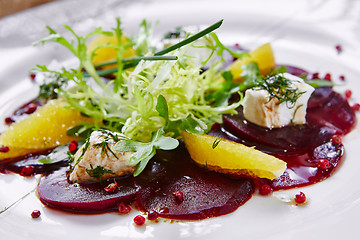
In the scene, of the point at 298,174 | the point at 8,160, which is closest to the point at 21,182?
the point at 8,160

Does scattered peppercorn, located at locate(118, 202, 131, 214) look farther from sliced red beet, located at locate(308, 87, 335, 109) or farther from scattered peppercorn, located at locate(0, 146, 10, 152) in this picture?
sliced red beet, located at locate(308, 87, 335, 109)

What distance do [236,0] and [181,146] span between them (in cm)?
323

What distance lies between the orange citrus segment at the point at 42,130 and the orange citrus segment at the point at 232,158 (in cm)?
114

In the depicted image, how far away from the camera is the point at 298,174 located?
3.05 metres

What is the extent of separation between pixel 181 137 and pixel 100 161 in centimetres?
74

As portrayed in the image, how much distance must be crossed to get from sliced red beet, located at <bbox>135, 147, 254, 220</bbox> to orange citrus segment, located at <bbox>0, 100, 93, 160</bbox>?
94 cm

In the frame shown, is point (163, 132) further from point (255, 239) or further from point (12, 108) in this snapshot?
point (12, 108)

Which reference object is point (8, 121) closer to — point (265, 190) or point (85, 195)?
point (85, 195)

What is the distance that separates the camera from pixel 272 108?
339 cm

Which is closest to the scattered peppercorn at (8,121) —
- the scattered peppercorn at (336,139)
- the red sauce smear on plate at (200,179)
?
the red sauce smear on plate at (200,179)

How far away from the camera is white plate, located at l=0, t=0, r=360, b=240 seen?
2.68 meters

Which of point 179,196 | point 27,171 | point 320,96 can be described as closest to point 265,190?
point 179,196

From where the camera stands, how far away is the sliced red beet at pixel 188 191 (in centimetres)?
277

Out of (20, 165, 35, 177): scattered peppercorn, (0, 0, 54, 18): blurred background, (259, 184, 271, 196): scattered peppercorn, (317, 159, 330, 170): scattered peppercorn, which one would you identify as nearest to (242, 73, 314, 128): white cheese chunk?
(317, 159, 330, 170): scattered peppercorn
